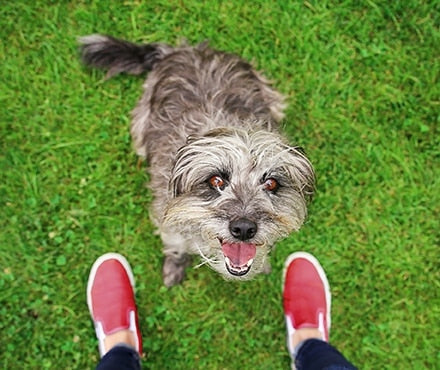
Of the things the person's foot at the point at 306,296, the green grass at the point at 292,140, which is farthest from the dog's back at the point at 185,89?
the person's foot at the point at 306,296

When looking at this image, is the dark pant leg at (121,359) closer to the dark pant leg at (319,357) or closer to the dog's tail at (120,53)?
the dark pant leg at (319,357)

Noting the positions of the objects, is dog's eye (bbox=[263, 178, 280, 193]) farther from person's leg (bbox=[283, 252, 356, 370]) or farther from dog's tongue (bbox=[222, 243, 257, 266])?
person's leg (bbox=[283, 252, 356, 370])

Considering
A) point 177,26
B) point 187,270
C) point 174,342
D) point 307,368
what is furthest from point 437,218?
point 177,26

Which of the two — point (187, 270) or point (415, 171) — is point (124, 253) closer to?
point (187, 270)

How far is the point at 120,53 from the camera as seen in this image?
4.03 metres

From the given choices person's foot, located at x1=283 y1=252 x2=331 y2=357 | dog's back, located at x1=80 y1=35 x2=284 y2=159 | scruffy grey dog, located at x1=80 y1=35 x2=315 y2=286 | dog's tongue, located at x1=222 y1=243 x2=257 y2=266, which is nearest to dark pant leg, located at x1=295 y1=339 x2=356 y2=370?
person's foot, located at x1=283 y1=252 x2=331 y2=357

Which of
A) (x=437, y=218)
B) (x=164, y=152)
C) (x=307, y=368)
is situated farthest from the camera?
(x=437, y=218)

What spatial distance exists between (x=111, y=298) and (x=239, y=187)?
1762 mm

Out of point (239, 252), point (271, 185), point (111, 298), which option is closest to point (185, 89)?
point (271, 185)

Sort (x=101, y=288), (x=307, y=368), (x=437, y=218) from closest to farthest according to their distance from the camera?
(x=307, y=368), (x=101, y=288), (x=437, y=218)

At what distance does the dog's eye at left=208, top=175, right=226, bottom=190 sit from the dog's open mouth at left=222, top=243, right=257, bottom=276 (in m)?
0.36

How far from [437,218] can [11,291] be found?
347 centimetres

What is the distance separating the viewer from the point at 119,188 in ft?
13.8

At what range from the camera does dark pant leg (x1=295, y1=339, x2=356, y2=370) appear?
3.43 meters
